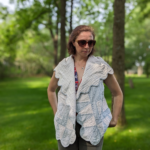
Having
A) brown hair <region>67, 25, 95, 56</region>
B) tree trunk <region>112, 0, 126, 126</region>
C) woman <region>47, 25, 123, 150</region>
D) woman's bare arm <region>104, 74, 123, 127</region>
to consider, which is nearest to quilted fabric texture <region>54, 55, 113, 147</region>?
woman <region>47, 25, 123, 150</region>

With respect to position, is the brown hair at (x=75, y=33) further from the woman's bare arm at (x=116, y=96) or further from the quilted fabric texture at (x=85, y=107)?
the woman's bare arm at (x=116, y=96)

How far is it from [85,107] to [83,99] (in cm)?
8

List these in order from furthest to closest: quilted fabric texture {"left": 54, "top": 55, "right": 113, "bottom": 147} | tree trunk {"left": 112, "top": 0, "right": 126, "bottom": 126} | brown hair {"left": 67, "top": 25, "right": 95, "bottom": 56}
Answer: tree trunk {"left": 112, "top": 0, "right": 126, "bottom": 126} → brown hair {"left": 67, "top": 25, "right": 95, "bottom": 56} → quilted fabric texture {"left": 54, "top": 55, "right": 113, "bottom": 147}

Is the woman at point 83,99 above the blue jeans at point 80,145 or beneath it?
above

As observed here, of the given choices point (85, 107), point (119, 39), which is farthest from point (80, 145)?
point (119, 39)

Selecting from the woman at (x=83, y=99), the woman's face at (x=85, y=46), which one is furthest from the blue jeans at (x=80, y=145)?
the woman's face at (x=85, y=46)

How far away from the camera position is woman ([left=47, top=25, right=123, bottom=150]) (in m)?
1.82

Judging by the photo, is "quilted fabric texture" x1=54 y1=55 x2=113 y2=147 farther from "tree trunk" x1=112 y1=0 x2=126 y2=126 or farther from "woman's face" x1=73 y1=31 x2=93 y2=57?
"tree trunk" x1=112 y1=0 x2=126 y2=126

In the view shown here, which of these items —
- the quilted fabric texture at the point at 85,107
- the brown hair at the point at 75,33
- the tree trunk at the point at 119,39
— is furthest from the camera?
the tree trunk at the point at 119,39

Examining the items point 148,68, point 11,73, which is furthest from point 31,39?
point 11,73

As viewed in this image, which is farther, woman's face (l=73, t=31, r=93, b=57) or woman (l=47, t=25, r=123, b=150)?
woman's face (l=73, t=31, r=93, b=57)

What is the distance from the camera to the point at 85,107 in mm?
1820

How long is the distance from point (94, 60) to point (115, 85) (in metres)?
0.36

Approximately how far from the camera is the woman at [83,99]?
182 centimetres
